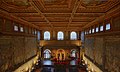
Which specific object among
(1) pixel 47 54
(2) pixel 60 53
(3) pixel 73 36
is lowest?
(1) pixel 47 54

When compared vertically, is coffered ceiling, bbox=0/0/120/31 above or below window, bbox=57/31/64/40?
above

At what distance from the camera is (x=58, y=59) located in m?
33.1

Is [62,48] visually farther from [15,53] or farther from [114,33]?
[114,33]

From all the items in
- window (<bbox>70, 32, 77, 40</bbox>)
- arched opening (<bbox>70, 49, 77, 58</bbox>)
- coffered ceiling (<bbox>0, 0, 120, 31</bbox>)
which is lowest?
arched opening (<bbox>70, 49, 77, 58</bbox>)

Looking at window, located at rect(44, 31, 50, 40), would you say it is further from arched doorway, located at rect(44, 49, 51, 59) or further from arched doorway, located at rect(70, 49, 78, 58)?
arched doorway, located at rect(70, 49, 78, 58)

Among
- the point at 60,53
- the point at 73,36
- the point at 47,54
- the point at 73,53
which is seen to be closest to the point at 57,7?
the point at 73,36

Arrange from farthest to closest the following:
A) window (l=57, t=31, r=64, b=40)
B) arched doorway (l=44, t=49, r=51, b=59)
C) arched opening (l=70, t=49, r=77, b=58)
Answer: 1. arched opening (l=70, t=49, r=77, b=58)
2. arched doorway (l=44, t=49, r=51, b=59)
3. window (l=57, t=31, r=64, b=40)

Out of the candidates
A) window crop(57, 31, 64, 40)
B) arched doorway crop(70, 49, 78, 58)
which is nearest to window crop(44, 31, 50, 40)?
window crop(57, 31, 64, 40)

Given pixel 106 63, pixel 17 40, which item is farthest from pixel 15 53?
pixel 106 63

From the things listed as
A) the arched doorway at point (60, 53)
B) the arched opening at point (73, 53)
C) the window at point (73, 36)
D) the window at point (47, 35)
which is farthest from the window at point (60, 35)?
the arched opening at point (73, 53)

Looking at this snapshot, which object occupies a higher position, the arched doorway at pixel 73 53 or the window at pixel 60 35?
the window at pixel 60 35

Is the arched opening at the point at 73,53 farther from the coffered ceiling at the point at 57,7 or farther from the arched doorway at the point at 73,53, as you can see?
the coffered ceiling at the point at 57,7

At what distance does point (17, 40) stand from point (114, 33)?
9137 millimetres

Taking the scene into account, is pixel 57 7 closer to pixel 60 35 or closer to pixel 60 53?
pixel 60 35
